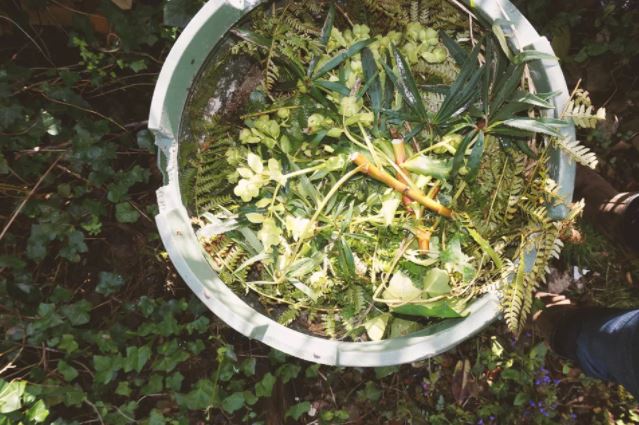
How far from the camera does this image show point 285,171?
3.78 ft

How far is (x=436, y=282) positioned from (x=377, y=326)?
18cm

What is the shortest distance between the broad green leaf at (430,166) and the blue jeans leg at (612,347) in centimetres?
75

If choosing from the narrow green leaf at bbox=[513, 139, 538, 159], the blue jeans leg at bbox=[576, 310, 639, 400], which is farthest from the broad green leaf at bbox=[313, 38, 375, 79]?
the blue jeans leg at bbox=[576, 310, 639, 400]

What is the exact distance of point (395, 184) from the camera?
3.55 feet

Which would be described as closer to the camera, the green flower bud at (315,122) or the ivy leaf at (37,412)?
the green flower bud at (315,122)

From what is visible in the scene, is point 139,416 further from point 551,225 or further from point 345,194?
point 551,225

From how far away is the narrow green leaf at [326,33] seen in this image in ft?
3.69

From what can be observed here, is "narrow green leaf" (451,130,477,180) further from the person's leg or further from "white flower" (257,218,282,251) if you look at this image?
the person's leg

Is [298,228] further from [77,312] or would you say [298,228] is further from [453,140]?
[77,312]

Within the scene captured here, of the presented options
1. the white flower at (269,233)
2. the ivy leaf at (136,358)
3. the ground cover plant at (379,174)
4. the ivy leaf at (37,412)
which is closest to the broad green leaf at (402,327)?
the ground cover plant at (379,174)

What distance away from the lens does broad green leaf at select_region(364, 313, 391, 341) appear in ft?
3.67

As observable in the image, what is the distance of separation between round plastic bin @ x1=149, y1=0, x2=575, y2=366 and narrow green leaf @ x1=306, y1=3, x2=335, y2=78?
172mm

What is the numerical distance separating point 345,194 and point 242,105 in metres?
0.37

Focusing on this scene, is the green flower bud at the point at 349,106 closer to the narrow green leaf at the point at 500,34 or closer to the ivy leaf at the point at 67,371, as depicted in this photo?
the narrow green leaf at the point at 500,34
